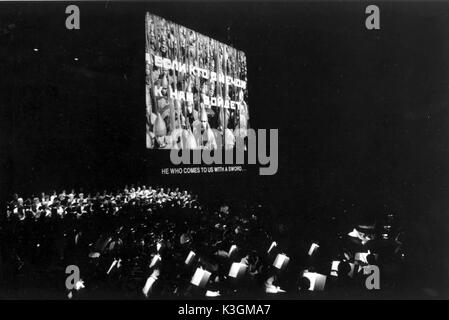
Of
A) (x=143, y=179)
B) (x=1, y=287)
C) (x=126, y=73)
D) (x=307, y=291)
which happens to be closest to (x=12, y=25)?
(x=126, y=73)

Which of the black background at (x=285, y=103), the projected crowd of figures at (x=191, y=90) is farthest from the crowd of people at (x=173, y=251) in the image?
the projected crowd of figures at (x=191, y=90)

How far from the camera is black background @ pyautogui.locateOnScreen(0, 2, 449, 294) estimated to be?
11.4 ft

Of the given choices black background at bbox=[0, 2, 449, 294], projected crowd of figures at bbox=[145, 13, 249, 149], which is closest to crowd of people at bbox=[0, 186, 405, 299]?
black background at bbox=[0, 2, 449, 294]

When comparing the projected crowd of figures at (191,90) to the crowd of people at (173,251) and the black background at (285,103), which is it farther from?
the crowd of people at (173,251)

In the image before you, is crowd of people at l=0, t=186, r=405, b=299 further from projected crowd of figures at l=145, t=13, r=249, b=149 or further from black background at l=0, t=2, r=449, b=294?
projected crowd of figures at l=145, t=13, r=249, b=149

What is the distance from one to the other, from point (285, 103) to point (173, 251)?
1189 millimetres

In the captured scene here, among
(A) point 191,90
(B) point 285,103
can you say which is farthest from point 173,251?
(B) point 285,103

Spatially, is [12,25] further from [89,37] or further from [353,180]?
[353,180]

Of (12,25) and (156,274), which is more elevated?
(12,25)

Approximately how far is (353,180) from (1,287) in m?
2.35

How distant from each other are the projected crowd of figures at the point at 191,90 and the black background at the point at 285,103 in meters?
0.06

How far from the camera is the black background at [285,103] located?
3480 mm

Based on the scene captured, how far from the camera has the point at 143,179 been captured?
3.49 metres

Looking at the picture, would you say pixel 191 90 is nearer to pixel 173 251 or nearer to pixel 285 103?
pixel 285 103
